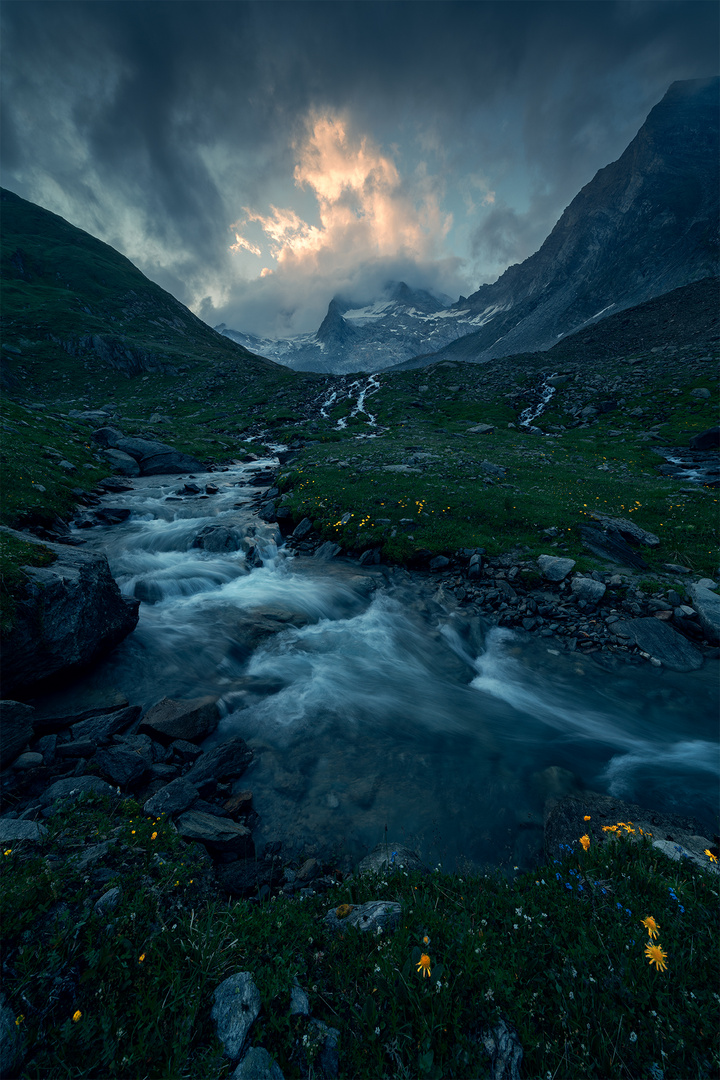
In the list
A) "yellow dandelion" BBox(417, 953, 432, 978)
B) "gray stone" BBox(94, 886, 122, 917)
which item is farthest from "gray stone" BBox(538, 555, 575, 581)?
"gray stone" BBox(94, 886, 122, 917)

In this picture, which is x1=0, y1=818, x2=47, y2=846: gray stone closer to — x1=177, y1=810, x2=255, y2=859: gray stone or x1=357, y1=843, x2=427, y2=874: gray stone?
x1=177, y1=810, x2=255, y2=859: gray stone

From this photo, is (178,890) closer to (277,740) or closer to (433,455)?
(277,740)

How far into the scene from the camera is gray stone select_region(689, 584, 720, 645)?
1216 cm

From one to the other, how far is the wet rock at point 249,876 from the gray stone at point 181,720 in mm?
3204

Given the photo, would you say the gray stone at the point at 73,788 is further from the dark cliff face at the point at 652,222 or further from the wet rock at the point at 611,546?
the dark cliff face at the point at 652,222

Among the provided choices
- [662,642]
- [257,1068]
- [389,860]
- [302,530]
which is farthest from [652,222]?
[257,1068]

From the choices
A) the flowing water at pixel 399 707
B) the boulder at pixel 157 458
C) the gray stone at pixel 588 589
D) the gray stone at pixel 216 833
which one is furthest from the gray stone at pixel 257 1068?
the boulder at pixel 157 458

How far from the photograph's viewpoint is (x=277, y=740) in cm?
923

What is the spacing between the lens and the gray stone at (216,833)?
614 centimetres

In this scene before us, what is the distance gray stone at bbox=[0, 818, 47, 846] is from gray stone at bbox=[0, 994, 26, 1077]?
232 cm

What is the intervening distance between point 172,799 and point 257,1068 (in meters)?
4.13

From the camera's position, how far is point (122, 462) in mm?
31031

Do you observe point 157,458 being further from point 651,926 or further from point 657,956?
point 657,956

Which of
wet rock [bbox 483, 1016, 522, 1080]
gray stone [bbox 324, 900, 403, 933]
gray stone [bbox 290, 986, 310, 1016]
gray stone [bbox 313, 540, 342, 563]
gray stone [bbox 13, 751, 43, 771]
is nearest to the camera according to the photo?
wet rock [bbox 483, 1016, 522, 1080]
